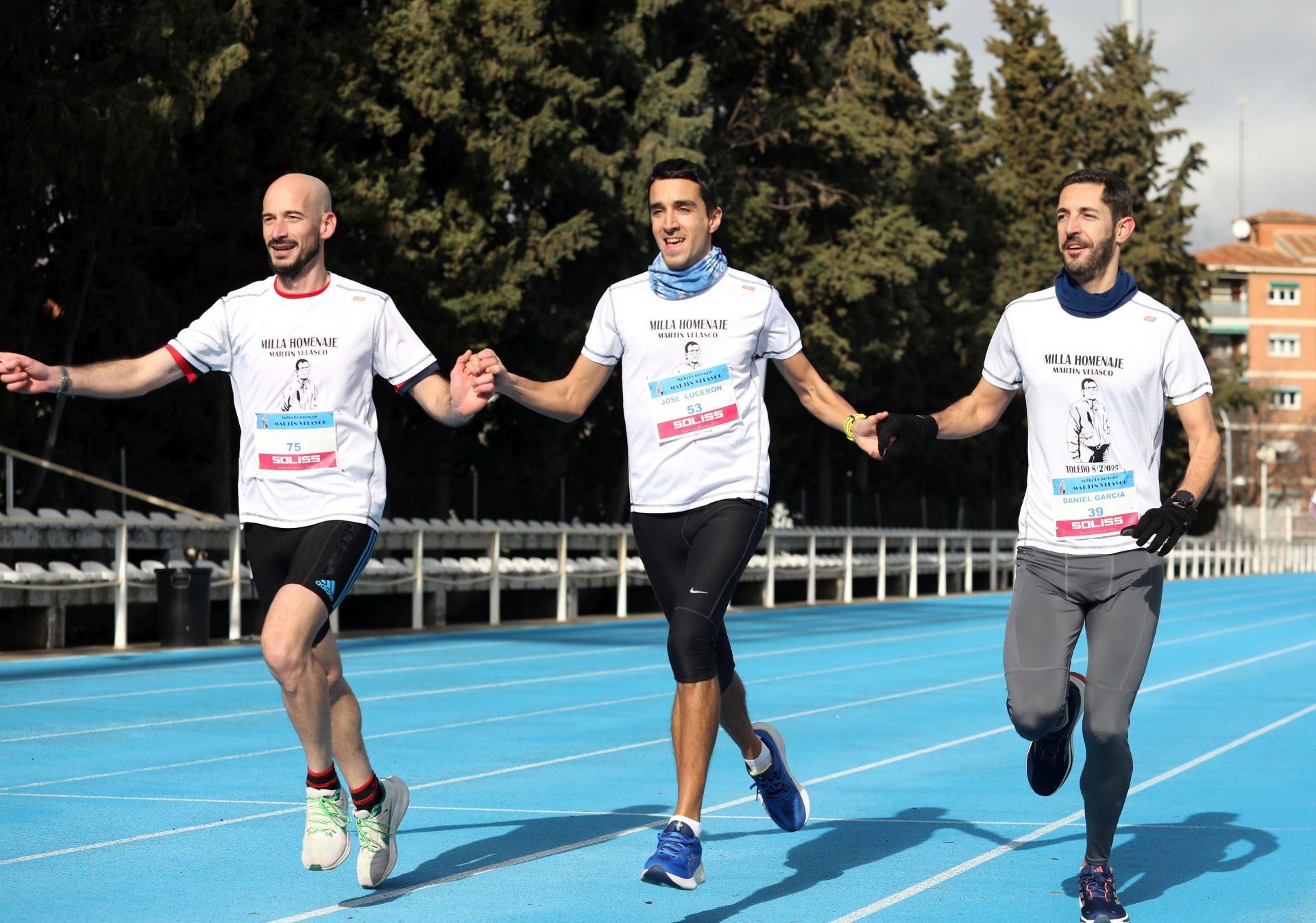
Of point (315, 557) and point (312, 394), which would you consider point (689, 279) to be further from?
point (315, 557)

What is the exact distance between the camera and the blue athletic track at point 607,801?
259 inches

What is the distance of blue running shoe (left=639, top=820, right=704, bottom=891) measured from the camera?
233 inches

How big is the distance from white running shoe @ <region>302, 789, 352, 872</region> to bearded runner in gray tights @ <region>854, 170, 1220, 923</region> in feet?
7.35

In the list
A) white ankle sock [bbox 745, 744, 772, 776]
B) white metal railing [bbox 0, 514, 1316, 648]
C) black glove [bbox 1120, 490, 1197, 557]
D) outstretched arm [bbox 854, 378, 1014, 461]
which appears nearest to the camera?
black glove [bbox 1120, 490, 1197, 557]

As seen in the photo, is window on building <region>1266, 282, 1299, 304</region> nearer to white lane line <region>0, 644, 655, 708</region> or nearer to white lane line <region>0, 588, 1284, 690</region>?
white lane line <region>0, 588, 1284, 690</region>

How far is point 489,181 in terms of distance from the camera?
3366 centimetres

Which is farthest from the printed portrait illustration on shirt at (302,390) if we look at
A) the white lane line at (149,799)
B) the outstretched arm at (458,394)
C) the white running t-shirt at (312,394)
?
the white lane line at (149,799)

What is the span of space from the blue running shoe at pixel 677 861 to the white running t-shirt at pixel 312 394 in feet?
4.91

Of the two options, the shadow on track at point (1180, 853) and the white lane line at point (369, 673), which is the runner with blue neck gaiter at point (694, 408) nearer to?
the shadow on track at point (1180, 853)

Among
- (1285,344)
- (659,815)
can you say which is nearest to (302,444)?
(659,815)

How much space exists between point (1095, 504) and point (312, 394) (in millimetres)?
2652

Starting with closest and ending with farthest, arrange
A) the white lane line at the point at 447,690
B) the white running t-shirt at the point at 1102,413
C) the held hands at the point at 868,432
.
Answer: the white running t-shirt at the point at 1102,413
the held hands at the point at 868,432
the white lane line at the point at 447,690

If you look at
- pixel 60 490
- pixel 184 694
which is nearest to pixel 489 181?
pixel 60 490

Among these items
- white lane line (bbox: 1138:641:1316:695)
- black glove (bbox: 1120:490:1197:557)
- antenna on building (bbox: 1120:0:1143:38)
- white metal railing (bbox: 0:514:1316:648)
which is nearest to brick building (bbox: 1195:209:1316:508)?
antenna on building (bbox: 1120:0:1143:38)
